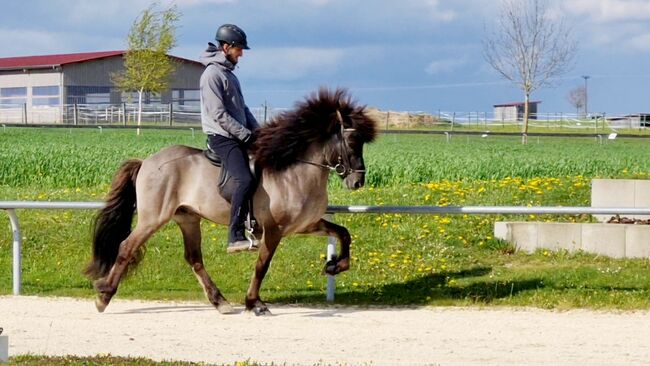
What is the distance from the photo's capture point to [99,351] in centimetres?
984

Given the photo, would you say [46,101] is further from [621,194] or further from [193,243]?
[193,243]

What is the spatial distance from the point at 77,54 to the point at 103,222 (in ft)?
266

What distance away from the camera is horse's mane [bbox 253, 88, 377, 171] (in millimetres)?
11867

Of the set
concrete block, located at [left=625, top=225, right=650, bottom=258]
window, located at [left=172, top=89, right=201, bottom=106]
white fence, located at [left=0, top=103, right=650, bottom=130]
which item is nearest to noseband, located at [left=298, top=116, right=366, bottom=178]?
concrete block, located at [left=625, top=225, right=650, bottom=258]

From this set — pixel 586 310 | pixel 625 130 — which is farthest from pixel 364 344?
pixel 625 130

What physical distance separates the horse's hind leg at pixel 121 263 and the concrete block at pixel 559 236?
4954 millimetres

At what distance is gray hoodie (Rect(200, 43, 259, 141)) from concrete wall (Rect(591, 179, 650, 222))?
567 cm

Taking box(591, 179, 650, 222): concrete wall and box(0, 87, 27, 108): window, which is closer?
box(591, 179, 650, 222): concrete wall

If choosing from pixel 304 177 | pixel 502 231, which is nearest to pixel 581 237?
pixel 502 231

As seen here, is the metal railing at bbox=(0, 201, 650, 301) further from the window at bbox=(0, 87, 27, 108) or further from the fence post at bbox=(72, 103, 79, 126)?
the window at bbox=(0, 87, 27, 108)

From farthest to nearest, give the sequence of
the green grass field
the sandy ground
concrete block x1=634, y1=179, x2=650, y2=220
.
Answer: concrete block x1=634, y1=179, x2=650, y2=220 < the green grass field < the sandy ground

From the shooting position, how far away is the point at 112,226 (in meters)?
12.6

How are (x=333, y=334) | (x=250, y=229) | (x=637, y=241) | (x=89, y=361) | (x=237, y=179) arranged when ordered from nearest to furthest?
(x=89, y=361) → (x=333, y=334) → (x=237, y=179) → (x=250, y=229) → (x=637, y=241)

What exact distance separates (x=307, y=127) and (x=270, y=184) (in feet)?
2.35
